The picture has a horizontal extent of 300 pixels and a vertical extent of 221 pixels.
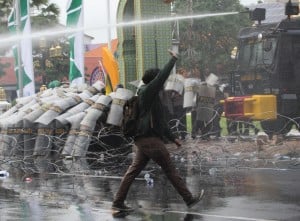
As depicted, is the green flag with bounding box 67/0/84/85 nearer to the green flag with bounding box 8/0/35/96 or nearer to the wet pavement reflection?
the green flag with bounding box 8/0/35/96

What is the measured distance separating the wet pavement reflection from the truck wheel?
15.9 ft

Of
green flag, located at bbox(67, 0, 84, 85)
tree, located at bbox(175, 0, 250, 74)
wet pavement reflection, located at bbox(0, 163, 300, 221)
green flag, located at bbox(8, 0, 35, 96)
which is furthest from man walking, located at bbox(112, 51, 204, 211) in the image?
tree, located at bbox(175, 0, 250, 74)

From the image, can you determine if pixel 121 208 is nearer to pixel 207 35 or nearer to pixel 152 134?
pixel 152 134

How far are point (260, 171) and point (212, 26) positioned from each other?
30669 millimetres

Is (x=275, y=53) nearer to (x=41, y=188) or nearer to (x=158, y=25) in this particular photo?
(x=158, y=25)

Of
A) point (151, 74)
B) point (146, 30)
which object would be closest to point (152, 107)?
point (151, 74)

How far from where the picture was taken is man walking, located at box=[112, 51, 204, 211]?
786 cm

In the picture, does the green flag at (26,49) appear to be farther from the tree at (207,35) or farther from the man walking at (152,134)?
the man walking at (152,134)

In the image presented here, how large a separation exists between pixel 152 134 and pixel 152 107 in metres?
0.34

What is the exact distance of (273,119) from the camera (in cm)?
1633

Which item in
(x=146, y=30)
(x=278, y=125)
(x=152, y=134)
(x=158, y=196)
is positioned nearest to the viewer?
(x=152, y=134)

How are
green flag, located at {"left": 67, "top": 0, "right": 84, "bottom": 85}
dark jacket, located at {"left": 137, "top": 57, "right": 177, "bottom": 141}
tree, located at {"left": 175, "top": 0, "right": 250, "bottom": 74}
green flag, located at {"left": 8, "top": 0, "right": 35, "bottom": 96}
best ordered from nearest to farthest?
dark jacket, located at {"left": 137, "top": 57, "right": 177, "bottom": 141}, green flag, located at {"left": 67, "top": 0, "right": 84, "bottom": 85}, green flag, located at {"left": 8, "top": 0, "right": 35, "bottom": 96}, tree, located at {"left": 175, "top": 0, "right": 250, "bottom": 74}

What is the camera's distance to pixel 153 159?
7.94m

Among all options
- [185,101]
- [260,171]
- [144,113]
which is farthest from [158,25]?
[144,113]
